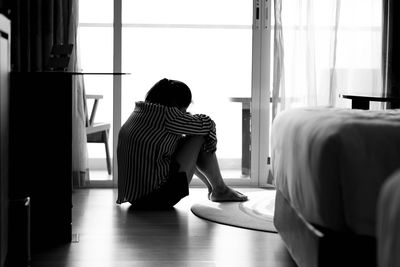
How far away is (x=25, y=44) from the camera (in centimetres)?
442

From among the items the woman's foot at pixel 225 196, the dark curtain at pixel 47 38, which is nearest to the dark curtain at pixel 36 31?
the dark curtain at pixel 47 38

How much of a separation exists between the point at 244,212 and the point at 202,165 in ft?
1.64

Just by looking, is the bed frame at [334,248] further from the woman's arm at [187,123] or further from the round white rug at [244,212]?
the woman's arm at [187,123]

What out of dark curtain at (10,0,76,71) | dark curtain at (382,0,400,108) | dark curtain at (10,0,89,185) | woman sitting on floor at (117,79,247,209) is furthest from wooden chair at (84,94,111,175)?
dark curtain at (382,0,400,108)

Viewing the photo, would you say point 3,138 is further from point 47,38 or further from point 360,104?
point 47,38

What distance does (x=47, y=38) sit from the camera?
14.8 feet

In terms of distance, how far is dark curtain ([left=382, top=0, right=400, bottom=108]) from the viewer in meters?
4.82

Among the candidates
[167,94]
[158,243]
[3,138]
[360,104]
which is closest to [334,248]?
[3,138]

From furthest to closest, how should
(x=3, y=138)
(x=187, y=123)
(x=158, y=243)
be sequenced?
(x=187, y=123)
(x=158, y=243)
(x=3, y=138)

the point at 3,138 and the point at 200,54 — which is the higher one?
the point at 200,54

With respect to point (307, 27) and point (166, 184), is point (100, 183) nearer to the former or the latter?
point (166, 184)

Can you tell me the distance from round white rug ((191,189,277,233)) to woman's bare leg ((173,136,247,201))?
0.23 ft

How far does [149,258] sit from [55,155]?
2.08ft

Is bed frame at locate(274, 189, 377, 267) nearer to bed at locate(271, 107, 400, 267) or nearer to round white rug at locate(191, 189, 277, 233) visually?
bed at locate(271, 107, 400, 267)
